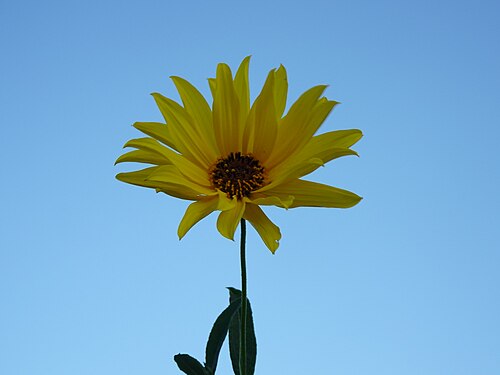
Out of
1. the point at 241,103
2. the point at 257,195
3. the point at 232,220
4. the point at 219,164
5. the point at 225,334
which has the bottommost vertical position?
the point at 225,334

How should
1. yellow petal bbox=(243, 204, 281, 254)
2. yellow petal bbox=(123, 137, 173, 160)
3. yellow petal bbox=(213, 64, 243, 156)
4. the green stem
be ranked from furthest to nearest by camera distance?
yellow petal bbox=(213, 64, 243, 156)
yellow petal bbox=(123, 137, 173, 160)
yellow petal bbox=(243, 204, 281, 254)
the green stem

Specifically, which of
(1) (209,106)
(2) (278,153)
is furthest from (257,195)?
(1) (209,106)

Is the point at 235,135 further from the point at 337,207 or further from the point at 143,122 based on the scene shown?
the point at 337,207

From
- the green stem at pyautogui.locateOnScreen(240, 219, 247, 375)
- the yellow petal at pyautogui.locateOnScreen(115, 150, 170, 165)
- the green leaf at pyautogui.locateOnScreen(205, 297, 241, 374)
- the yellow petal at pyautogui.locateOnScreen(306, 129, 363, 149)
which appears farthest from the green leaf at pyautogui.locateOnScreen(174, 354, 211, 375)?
the yellow petal at pyautogui.locateOnScreen(306, 129, 363, 149)

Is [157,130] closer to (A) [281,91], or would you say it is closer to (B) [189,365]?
(A) [281,91]

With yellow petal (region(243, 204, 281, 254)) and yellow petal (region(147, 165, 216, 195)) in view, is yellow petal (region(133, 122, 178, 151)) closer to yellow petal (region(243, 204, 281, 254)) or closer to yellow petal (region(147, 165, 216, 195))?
yellow petal (region(147, 165, 216, 195))

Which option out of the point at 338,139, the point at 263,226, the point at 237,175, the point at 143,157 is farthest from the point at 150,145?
the point at 338,139
